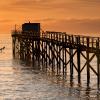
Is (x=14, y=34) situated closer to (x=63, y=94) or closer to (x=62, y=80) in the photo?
(x=62, y=80)

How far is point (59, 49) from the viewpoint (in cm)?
6750

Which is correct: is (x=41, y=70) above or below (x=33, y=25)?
below

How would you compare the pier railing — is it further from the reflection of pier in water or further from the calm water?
the calm water

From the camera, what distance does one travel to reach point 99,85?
168 ft

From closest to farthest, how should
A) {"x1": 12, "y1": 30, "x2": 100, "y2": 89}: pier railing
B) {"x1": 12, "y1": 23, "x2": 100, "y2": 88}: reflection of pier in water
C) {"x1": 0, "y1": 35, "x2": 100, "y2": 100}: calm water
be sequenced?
{"x1": 0, "y1": 35, "x2": 100, "y2": 100}: calm water
{"x1": 12, "y1": 30, "x2": 100, "y2": 89}: pier railing
{"x1": 12, "y1": 23, "x2": 100, "y2": 88}: reflection of pier in water

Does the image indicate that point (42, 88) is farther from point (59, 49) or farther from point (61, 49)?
point (59, 49)

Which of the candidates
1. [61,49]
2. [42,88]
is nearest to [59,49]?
[61,49]

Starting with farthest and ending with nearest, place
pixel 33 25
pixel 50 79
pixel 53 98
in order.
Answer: pixel 33 25 < pixel 50 79 < pixel 53 98

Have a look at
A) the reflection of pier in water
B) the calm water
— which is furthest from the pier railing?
the calm water

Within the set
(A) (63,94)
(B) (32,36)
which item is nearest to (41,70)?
(B) (32,36)

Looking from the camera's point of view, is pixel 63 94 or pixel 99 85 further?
pixel 99 85

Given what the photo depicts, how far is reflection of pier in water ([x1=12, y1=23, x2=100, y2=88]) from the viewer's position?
165ft

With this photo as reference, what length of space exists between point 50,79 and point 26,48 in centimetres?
3491

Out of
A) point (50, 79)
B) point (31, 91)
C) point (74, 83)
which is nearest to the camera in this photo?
point (31, 91)
